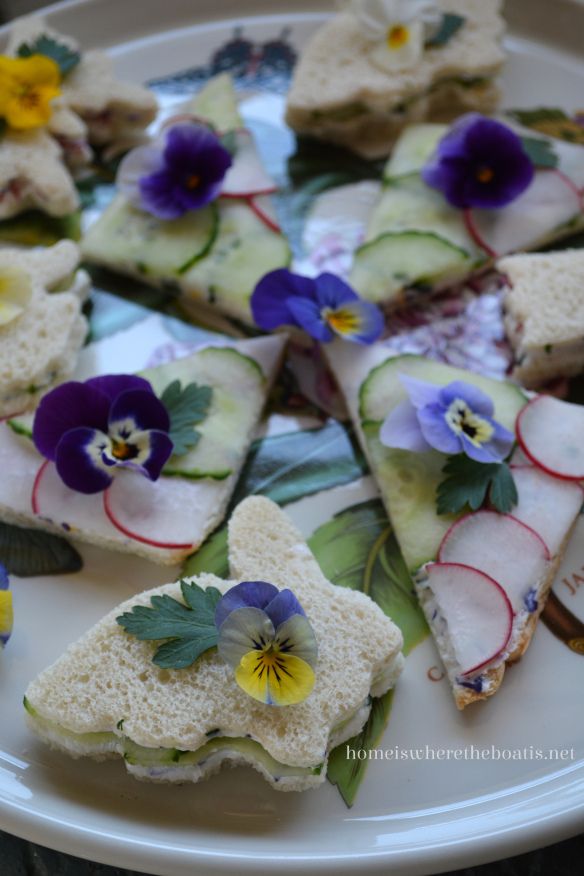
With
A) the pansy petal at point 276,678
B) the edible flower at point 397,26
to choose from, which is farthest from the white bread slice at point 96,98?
the pansy petal at point 276,678

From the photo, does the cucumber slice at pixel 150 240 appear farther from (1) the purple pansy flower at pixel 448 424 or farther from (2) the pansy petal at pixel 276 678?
(2) the pansy petal at pixel 276 678

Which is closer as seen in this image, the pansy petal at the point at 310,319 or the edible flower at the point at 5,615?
the edible flower at the point at 5,615

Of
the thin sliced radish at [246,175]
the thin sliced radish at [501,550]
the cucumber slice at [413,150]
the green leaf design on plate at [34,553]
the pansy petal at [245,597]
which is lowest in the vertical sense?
the thin sliced radish at [501,550]

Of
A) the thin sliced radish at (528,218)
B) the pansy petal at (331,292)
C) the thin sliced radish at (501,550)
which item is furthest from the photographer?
the thin sliced radish at (528,218)

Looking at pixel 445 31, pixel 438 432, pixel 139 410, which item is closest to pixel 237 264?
pixel 139 410

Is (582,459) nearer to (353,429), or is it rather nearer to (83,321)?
(353,429)

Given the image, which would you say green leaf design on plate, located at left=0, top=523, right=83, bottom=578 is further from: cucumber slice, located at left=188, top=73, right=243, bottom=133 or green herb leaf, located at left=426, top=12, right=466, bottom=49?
green herb leaf, located at left=426, top=12, right=466, bottom=49

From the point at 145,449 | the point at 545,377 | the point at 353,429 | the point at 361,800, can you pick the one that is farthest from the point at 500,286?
the point at 361,800
